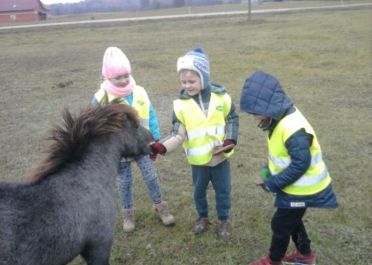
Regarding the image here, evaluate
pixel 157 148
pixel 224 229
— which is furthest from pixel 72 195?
pixel 224 229

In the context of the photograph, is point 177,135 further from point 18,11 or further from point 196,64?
point 18,11

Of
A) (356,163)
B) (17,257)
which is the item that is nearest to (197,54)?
(17,257)

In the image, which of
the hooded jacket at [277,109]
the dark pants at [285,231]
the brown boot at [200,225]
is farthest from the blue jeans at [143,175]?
the hooded jacket at [277,109]

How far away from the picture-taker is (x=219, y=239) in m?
4.32

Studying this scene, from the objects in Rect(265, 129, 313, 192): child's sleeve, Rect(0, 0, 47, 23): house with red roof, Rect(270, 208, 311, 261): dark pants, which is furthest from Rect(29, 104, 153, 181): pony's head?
Rect(0, 0, 47, 23): house with red roof

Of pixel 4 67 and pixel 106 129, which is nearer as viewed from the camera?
pixel 106 129

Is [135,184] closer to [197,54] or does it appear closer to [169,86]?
[197,54]

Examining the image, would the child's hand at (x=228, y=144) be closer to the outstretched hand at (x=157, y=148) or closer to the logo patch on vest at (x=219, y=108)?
the logo patch on vest at (x=219, y=108)

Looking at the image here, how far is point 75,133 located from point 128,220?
6.17 feet

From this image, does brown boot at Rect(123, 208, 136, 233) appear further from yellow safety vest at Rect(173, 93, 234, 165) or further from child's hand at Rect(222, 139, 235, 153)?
child's hand at Rect(222, 139, 235, 153)

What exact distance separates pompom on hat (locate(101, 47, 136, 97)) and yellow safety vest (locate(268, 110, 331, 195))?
1.52m

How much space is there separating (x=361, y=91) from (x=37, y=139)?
686cm

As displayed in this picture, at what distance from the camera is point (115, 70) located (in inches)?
154

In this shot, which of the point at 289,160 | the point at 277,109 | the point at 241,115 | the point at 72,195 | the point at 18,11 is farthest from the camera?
the point at 18,11
